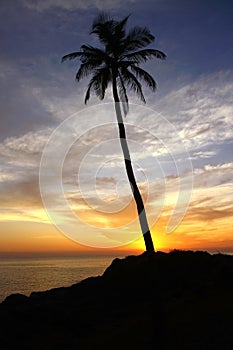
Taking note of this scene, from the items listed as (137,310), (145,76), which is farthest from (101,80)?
(137,310)

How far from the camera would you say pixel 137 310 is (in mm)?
26062

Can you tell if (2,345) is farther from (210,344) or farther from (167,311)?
(210,344)

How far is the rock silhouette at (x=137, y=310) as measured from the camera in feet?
53.2

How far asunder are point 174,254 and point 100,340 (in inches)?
657

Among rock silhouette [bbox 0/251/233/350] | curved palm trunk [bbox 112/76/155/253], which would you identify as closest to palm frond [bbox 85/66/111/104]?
curved palm trunk [bbox 112/76/155/253]

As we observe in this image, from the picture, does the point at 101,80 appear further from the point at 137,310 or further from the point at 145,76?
the point at 137,310

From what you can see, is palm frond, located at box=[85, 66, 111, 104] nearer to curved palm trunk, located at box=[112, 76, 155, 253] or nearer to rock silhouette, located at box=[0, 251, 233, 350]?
curved palm trunk, located at box=[112, 76, 155, 253]

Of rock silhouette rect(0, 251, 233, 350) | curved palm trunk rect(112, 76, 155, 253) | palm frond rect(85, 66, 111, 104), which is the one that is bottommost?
rock silhouette rect(0, 251, 233, 350)

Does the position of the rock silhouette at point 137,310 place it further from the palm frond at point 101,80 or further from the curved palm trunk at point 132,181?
the palm frond at point 101,80

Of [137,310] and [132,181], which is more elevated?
[132,181]

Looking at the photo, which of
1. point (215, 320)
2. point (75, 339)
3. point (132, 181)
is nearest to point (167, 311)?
point (215, 320)

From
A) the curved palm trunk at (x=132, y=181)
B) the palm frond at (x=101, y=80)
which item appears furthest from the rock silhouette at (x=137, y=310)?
the palm frond at (x=101, y=80)

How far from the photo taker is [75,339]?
20.8 m

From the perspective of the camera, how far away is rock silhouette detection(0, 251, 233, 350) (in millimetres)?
16219
